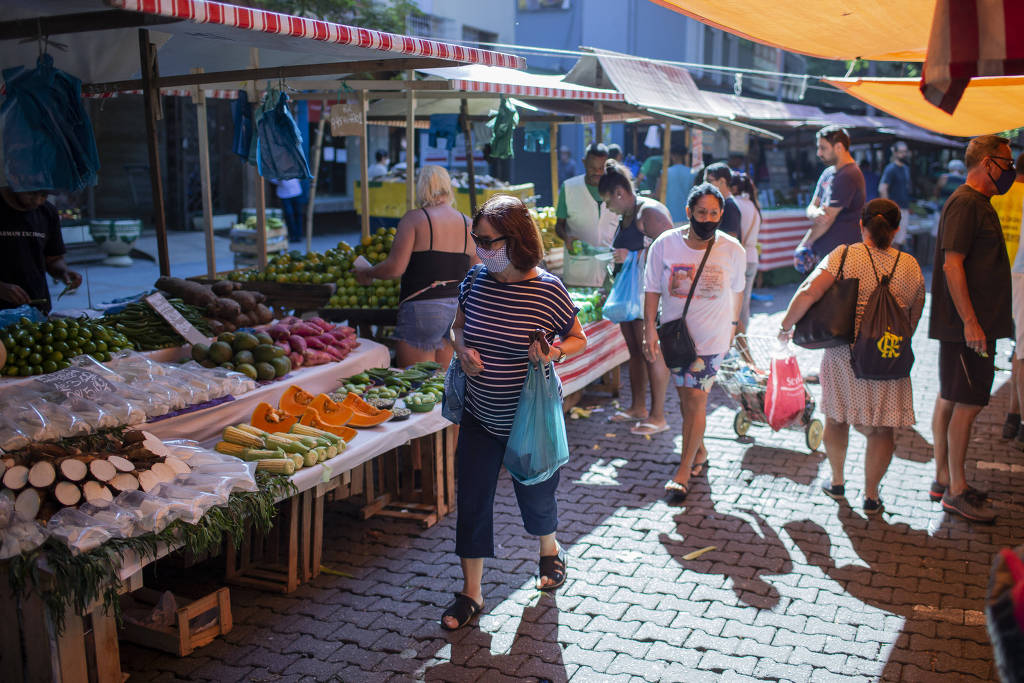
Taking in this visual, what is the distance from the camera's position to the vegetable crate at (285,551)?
4668mm

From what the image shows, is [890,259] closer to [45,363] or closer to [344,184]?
[45,363]

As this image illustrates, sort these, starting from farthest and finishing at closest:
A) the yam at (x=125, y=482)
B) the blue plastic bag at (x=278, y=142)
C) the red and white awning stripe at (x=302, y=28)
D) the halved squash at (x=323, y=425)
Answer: the blue plastic bag at (x=278, y=142), the halved squash at (x=323, y=425), the red and white awning stripe at (x=302, y=28), the yam at (x=125, y=482)

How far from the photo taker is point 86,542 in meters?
3.39

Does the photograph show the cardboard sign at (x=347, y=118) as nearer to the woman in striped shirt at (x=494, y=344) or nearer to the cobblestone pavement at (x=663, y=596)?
the cobblestone pavement at (x=663, y=596)

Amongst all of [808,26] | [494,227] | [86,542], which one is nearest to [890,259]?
[808,26]

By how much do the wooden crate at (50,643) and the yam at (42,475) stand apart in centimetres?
38

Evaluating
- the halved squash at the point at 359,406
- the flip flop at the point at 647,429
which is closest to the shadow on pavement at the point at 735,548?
the flip flop at the point at 647,429

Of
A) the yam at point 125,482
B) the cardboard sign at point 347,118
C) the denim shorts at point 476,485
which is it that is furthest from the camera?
the cardboard sign at point 347,118

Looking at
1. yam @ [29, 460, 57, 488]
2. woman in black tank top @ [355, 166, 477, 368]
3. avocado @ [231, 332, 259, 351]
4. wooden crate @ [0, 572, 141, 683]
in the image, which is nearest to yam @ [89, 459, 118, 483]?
yam @ [29, 460, 57, 488]

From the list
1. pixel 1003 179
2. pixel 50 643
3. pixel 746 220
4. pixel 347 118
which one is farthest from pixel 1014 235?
pixel 50 643

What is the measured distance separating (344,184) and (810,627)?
20343mm

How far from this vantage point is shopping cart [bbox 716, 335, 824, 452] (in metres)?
6.90

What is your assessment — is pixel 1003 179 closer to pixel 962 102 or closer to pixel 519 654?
pixel 962 102

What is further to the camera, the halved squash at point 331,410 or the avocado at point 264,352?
the avocado at point 264,352
